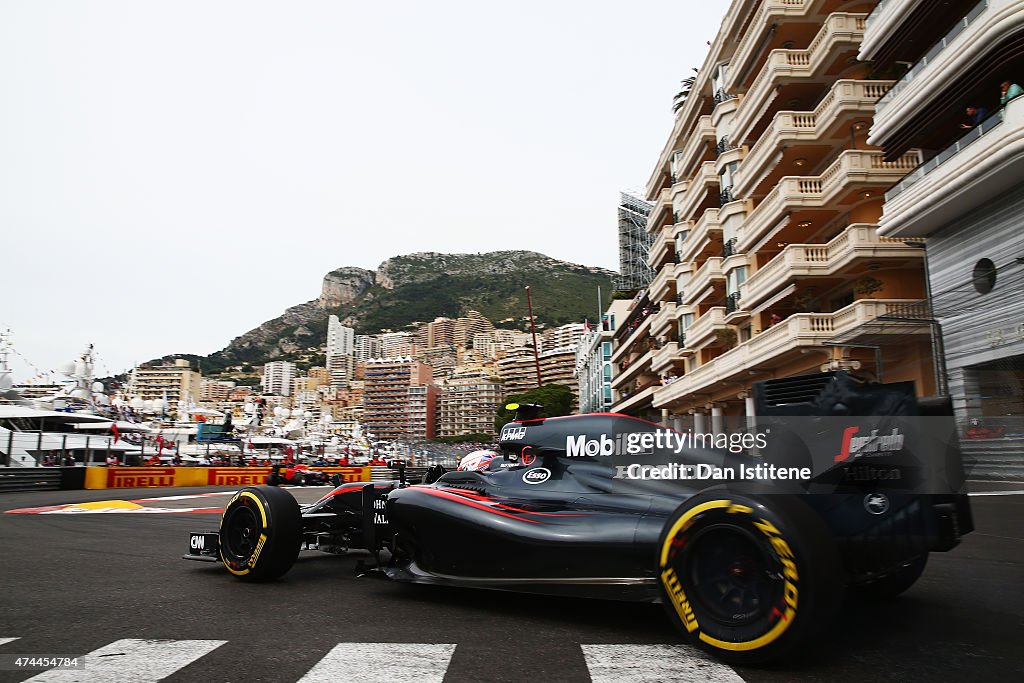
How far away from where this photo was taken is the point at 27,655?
11.6 feet

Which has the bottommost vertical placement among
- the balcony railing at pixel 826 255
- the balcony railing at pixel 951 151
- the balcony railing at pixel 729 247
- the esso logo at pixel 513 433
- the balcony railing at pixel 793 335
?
the esso logo at pixel 513 433

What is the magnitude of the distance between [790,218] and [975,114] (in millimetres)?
9965

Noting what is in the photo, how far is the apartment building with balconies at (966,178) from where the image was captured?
12.1 m

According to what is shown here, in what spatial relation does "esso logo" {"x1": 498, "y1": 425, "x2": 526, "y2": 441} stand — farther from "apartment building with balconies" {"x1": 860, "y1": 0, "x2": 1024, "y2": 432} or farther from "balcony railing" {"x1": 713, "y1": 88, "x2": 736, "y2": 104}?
"balcony railing" {"x1": 713, "y1": 88, "x2": 736, "y2": 104}

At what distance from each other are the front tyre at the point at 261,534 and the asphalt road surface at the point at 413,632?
0.60 feet

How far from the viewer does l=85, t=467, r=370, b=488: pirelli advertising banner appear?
26.0 metres

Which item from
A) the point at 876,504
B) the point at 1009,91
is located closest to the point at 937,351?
the point at 1009,91

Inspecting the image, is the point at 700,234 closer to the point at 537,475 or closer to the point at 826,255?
the point at 826,255

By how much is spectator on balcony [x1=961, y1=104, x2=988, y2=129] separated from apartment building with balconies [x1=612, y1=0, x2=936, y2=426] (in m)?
3.31

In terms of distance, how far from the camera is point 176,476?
96.7ft

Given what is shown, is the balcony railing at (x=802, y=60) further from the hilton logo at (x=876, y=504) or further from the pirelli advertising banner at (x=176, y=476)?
the hilton logo at (x=876, y=504)

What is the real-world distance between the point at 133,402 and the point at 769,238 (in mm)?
60113

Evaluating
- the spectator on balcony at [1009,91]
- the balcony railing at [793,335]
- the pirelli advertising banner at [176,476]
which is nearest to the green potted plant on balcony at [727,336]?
the balcony railing at [793,335]

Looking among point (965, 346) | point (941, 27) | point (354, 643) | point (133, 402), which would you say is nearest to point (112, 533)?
point (354, 643)
